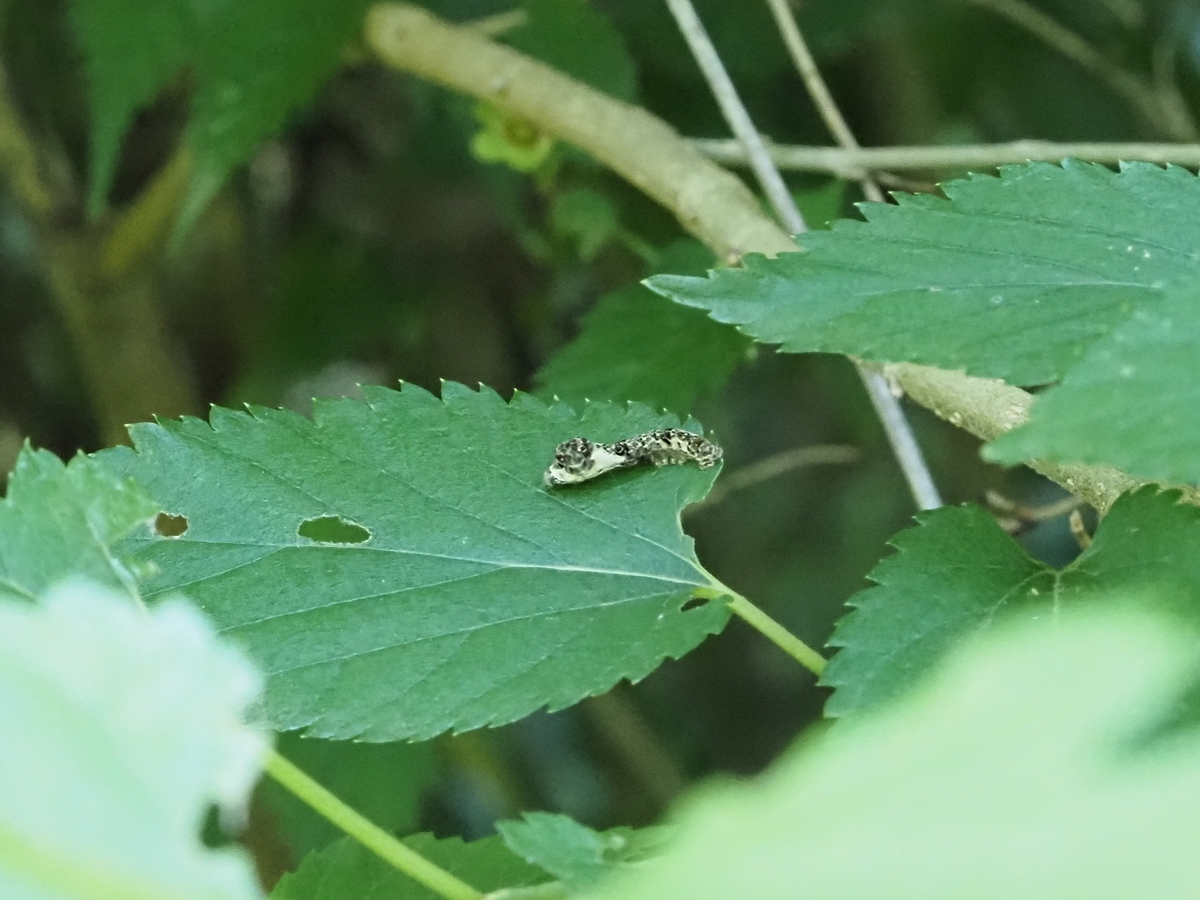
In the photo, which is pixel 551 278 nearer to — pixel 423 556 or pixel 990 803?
pixel 423 556

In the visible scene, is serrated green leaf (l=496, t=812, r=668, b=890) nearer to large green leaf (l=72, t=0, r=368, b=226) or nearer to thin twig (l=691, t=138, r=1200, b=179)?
thin twig (l=691, t=138, r=1200, b=179)

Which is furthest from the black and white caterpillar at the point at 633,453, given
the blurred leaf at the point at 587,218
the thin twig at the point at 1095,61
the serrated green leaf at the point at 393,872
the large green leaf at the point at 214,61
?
the thin twig at the point at 1095,61

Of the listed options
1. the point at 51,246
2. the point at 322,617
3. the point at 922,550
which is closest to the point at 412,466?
the point at 322,617

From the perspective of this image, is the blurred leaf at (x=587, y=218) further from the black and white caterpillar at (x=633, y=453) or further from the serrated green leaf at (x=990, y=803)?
the serrated green leaf at (x=990, y=803)

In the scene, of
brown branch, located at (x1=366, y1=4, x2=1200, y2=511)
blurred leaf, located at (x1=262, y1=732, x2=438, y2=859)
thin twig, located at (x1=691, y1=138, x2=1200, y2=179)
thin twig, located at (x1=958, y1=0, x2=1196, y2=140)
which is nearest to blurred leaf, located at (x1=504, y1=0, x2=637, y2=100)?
brown branch, located at (x1=366, y1=4, x2=1200, y2=511)

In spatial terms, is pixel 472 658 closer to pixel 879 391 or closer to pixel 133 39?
pixel 879 391

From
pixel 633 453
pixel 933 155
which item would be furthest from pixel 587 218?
pixel 633 453
